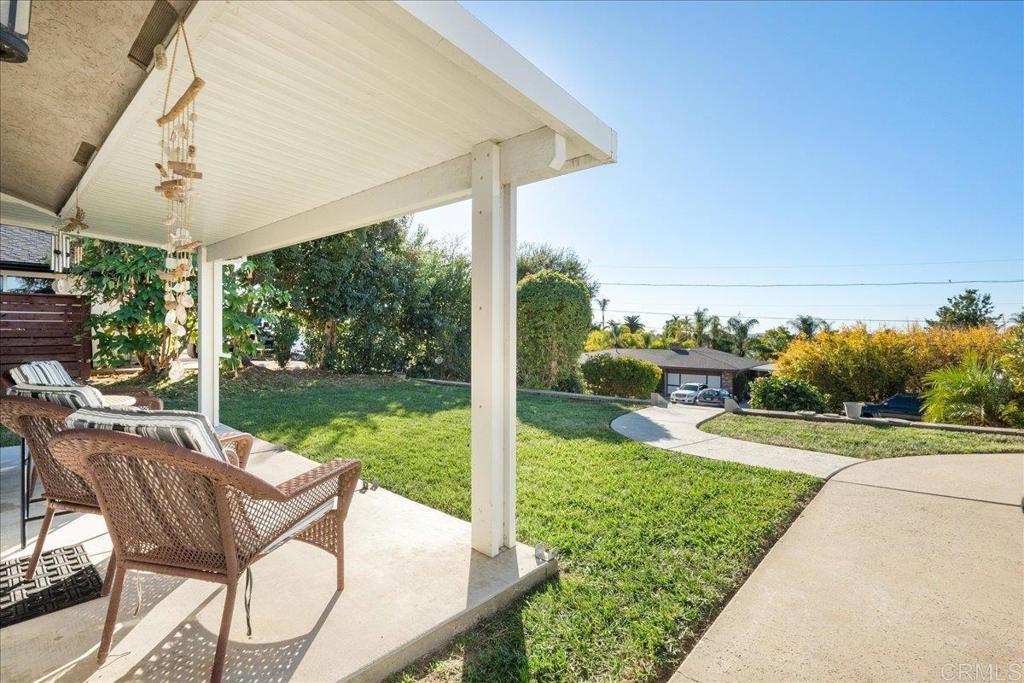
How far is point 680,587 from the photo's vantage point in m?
2.44

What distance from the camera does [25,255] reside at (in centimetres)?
715

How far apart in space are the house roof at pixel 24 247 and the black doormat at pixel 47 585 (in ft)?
20.6

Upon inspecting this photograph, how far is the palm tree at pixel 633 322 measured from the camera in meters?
47.6

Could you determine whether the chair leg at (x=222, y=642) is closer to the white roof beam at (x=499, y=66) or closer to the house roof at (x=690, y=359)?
the white roof beam at (x=499, y=66)

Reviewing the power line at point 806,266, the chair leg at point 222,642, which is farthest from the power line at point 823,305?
the chair leg at point 222,642

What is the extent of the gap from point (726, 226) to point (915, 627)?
2882 centimetres

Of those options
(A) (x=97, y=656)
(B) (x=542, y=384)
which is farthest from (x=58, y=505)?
(B) (x=542, y=384)

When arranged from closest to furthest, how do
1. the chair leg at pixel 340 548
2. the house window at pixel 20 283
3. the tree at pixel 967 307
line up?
the chair leg at pixel 340 548
the house window at pixel 20 283
the tree at pixel 967 307

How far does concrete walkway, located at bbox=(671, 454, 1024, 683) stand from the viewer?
1876mm

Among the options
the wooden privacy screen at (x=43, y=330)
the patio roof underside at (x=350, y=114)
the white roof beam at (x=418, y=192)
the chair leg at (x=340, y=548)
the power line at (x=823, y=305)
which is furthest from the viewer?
the power line at (x=823, y=305)

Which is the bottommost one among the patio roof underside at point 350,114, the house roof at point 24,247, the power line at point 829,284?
the patio roof underside at point 350,114

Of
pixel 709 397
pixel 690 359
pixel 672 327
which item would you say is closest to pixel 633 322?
pixel 672 327

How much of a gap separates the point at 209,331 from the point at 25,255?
13.0ft

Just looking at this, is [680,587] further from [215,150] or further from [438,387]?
[438,387]
